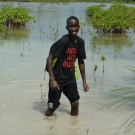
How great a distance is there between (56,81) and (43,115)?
0.69 m

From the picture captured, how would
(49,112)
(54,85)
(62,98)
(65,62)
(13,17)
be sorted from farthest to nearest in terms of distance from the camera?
1. (13,17)
2. (62,98)
3. (49,112)
4. (65,62)
5. (54,85)

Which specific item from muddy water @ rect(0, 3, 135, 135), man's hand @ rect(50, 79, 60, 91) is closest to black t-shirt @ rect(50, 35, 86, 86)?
man's hand @ rect(50, 79, 60, 91)

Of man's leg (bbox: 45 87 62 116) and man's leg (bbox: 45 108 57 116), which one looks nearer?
man's leg (bbox: 45 87 62 116)

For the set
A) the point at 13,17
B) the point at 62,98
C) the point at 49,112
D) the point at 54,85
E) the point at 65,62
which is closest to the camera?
the point at 54,85

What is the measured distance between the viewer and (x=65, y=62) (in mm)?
4820

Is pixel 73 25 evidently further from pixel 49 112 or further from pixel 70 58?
pixel 49 112

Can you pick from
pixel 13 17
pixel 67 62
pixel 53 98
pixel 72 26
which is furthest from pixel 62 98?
pixel 13 17

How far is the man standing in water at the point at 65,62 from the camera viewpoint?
4648mm

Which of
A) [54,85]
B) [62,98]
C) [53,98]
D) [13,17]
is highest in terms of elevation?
[13,17]

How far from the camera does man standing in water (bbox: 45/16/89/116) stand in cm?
465

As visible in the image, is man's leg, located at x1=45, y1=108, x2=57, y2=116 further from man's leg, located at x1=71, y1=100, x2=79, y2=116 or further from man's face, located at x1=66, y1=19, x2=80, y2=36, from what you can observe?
man's face, located at x1=66, y1=19, x2=80, y2=36

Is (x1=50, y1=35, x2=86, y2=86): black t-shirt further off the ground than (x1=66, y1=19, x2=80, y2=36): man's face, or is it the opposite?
(x1=66, y1=19, x2=80, y2=36): man's face

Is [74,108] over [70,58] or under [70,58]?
under

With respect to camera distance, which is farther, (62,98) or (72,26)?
(62,98)
